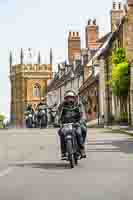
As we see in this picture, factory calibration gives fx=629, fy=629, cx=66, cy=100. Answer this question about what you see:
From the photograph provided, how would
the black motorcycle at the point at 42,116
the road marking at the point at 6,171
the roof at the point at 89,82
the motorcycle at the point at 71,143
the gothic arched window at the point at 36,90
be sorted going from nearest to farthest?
the road marking at the point at 6,171
the motorcycle at the point at 71,143
the black motorcycle at the point at 42,116
the roof at the point at 89,82
the gothic arched window at the point at 36,90

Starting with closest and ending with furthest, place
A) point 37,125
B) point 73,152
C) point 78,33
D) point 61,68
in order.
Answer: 1. point 73,152
2. point 37,125
3. point 78,33
4. point 61,68

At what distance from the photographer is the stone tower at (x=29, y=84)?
149m

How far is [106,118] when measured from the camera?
73.4 meters

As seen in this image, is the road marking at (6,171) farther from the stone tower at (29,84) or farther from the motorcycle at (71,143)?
the stone tower at (29,84)

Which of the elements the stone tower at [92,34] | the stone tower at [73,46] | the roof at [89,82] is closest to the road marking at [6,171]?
the roof at [89,82]

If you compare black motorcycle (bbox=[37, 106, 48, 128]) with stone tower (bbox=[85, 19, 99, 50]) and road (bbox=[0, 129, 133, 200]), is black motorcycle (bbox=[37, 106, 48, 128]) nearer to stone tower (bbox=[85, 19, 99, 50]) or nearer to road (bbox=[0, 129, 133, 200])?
stone tower (bbox=[85, 19, 99, 50])

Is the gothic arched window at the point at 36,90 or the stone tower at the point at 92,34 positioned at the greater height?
the stone tower at the point at 92,34

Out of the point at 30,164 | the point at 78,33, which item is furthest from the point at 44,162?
the point at 78,33

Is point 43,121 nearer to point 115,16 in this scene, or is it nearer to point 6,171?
point 115,16

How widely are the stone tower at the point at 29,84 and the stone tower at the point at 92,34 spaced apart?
53.8 meters

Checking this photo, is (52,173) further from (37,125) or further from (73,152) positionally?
(37,125)

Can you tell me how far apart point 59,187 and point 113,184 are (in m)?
1.09

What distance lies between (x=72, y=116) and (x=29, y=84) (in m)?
136

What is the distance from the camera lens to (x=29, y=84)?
5965 inches
